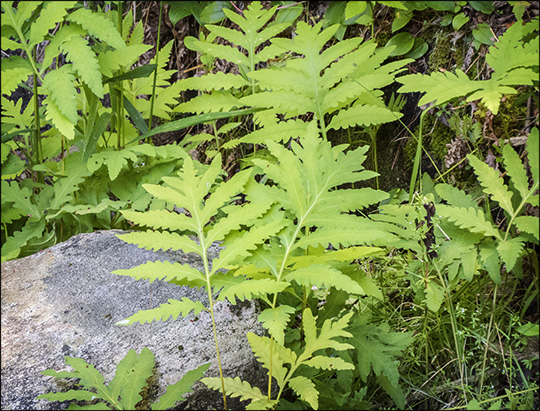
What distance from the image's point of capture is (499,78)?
1.80 meters

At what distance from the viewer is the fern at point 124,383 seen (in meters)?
1.37

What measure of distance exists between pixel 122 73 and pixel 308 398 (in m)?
1.82

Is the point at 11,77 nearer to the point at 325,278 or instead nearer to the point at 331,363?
the point at 325,278

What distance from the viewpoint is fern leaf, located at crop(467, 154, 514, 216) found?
1702 mm

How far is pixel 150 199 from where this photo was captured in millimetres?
2172

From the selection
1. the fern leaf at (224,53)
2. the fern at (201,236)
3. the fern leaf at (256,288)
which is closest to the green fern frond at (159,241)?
the fern at (201,236)

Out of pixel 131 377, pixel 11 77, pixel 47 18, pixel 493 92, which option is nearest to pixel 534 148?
pixel 493 92

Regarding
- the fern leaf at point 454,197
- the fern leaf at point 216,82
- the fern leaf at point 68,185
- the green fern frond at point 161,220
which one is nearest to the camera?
the green fern frond at point 161,220

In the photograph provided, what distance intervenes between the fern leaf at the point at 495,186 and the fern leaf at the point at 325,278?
72 centimetres

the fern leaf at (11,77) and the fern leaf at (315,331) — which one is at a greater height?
the fern leaf at (11,77)

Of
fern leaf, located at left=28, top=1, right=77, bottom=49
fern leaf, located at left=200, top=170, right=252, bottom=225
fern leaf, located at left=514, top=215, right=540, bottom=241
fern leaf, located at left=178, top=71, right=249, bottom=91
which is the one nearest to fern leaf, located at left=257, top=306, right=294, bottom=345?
fern leaf, located at left=200, top=170, right=252, bottom=225

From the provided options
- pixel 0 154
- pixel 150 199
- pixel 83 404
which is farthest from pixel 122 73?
pixel 83 404

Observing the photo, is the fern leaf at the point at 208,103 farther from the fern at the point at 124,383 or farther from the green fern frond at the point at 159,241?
the fern at the point at 124,383

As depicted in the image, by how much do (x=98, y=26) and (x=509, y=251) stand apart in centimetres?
175
